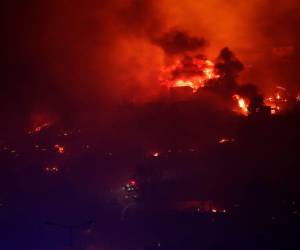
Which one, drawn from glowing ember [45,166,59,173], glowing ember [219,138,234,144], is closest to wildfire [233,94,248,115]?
glowing ember [219,138,234,144]

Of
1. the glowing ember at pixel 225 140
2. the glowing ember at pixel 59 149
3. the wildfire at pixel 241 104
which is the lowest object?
the glowing ember at pixel 225 140

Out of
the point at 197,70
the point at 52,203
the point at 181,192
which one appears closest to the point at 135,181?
the point at 181,192

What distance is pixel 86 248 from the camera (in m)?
40.8

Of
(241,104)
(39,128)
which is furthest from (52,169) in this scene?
(241,104)

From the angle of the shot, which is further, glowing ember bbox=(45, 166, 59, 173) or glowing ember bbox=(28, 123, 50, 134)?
glowing ember bbox=(28, 123, 50, 134)

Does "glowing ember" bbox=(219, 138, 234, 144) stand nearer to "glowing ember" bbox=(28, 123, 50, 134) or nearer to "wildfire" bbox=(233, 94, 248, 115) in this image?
"wildfire" bbox=(233, 94, 248, 115)

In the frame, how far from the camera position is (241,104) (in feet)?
184

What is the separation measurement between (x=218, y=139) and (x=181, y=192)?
31.6 ft

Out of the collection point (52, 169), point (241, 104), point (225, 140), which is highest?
point (241, 104)

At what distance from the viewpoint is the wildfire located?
55531 mm

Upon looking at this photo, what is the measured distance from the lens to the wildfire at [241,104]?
55.5 meters

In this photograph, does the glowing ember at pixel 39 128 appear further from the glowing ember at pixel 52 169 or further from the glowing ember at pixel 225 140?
the glowing ember at pixel 225 140

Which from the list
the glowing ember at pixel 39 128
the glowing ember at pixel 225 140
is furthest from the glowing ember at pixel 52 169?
the glowing ember at pixel 225 140

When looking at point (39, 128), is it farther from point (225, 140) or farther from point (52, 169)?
point (225, 140)
